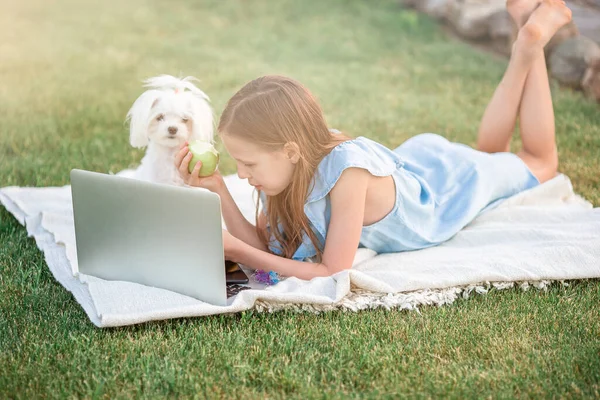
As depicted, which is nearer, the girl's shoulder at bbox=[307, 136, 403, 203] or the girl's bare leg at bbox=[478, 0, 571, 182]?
the girl's shoulder at bbox=[307, 136, 403, 203]

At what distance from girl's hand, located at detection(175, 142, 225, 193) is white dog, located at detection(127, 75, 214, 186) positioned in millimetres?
483

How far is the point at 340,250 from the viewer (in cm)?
271

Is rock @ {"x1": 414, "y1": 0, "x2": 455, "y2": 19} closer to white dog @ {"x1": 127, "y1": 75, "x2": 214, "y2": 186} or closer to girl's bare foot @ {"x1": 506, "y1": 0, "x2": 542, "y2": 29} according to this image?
girl's bare foot @ {"x1": 506, "y1": 0, "x2": 542, "y2": 29}

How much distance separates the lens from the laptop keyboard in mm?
2682

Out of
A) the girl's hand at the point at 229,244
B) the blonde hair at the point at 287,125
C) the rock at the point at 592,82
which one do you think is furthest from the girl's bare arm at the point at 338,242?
the rock at the point at 592,82

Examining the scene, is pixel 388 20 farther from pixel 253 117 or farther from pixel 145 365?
pixel 145 365

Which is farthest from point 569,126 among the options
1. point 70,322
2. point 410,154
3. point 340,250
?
point 70,322

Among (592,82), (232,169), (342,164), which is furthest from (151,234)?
(592,82)

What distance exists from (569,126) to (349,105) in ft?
4.93

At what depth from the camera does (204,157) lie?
2.77m

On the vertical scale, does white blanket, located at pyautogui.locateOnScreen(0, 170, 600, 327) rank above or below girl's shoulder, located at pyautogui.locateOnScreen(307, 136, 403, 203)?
below

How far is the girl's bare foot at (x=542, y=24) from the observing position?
3461mm

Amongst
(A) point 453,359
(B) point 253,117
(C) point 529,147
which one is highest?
(B) point 253,117

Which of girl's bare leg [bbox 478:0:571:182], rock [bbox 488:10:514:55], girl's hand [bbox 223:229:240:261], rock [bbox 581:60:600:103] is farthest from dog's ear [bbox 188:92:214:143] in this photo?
rock [bbox 488:10:514:55]
